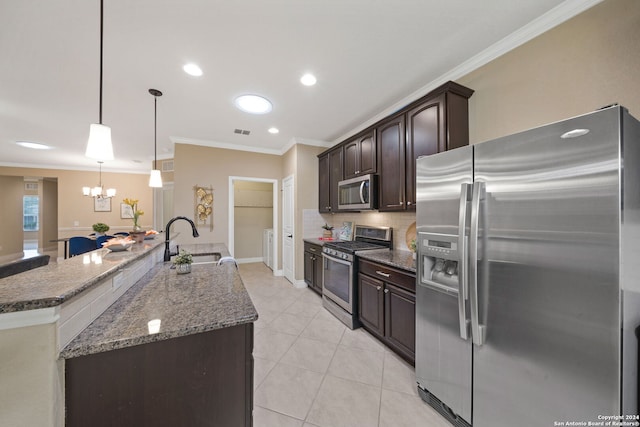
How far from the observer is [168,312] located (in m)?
1.05

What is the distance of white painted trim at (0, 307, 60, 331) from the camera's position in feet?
2.28

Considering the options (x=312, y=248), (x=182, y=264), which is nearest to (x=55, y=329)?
A: (x=182, y=264)

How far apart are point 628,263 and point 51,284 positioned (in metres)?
2.30

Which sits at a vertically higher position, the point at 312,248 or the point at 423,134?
the point at 423,134

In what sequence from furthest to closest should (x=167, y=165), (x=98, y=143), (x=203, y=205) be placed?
(x=167, y=165)
(x=203, y=205)
(x=98, y=143)

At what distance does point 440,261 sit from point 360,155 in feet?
6.46

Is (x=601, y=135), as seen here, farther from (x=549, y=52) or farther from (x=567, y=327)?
(x=549, y=52)

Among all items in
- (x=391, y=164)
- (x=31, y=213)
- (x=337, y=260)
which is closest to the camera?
(x=391, y=164)

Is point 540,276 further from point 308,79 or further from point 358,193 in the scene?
point 308,79

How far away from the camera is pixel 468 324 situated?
4.43 ft

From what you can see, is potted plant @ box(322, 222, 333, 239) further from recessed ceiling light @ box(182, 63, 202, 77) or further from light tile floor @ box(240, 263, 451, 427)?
recessed ceiling light @ box(182, 63, 202, 77)

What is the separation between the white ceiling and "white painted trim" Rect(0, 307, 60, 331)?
192 cm

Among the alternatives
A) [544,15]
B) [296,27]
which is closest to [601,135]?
[544,15]

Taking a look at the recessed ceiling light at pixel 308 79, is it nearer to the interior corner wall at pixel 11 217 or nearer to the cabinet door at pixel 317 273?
the cabinet door at pixel 317 273
